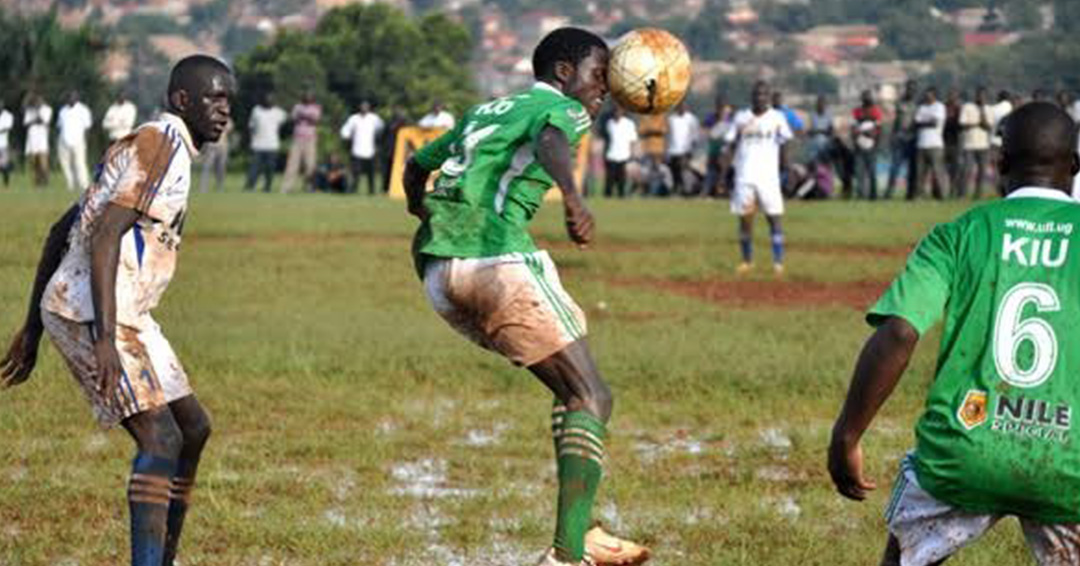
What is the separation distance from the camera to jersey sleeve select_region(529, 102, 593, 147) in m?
7.98

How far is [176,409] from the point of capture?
25.4 feet

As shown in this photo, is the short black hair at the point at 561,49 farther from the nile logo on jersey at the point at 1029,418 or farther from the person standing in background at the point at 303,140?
the person standing in background at the point at 303,140

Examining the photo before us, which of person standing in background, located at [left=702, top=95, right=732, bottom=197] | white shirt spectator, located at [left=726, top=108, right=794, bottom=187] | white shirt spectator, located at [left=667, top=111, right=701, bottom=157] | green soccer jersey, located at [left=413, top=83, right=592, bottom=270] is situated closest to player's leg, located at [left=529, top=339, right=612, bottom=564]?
green soccer jersey, located at [left=413, top=83, right=592, bottom=270]

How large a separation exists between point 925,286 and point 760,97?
1685 cm

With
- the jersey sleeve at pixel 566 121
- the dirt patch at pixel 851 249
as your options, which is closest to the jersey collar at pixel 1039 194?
the jersey sleeve at pixel 566 121

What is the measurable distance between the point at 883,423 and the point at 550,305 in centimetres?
491

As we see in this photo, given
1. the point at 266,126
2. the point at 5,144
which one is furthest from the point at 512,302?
the point at 5,144

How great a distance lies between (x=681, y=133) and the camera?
40.0m

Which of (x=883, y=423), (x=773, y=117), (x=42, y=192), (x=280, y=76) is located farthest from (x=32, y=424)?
(x=280, y=76)

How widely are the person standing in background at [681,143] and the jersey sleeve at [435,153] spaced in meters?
30.4

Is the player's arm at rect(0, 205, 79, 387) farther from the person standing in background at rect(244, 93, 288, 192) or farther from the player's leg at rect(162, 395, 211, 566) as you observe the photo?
the person standing in background at rect(244, 93, 288, 192)

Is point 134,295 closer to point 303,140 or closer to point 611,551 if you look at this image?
point 611,551

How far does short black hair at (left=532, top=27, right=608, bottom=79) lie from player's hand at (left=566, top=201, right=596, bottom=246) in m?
1.03

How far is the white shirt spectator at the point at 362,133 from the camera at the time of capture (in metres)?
41.3
